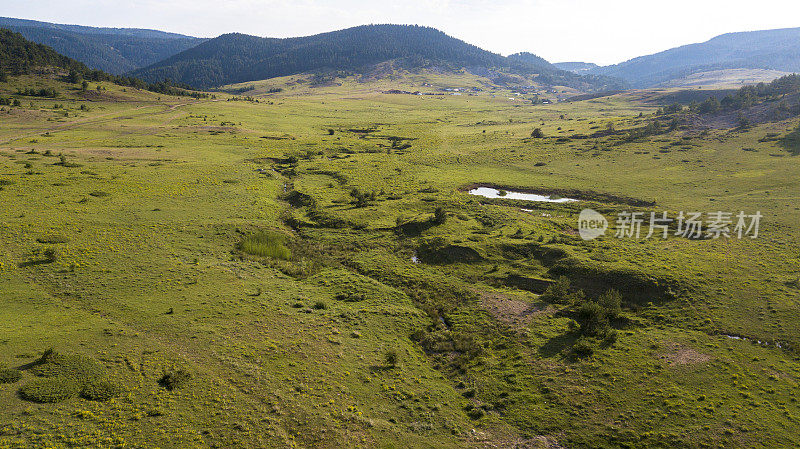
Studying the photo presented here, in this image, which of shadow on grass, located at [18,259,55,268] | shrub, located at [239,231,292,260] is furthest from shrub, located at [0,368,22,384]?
shrub, located at [239,231,292,260]

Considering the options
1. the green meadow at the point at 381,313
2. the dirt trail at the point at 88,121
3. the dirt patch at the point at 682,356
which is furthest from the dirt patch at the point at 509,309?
the dirt trail at the point at 88,121

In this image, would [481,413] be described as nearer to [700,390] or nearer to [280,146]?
[700,390]

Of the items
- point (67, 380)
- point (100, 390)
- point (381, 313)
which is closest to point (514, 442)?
point (381, 313)

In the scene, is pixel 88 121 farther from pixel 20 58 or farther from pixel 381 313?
pixel 381 313

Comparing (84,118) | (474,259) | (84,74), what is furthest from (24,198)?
(84,74)

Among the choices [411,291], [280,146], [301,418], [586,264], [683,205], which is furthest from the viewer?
[280,146]

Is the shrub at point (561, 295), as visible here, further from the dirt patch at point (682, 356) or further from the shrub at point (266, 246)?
the shrub at point (266, 246)
